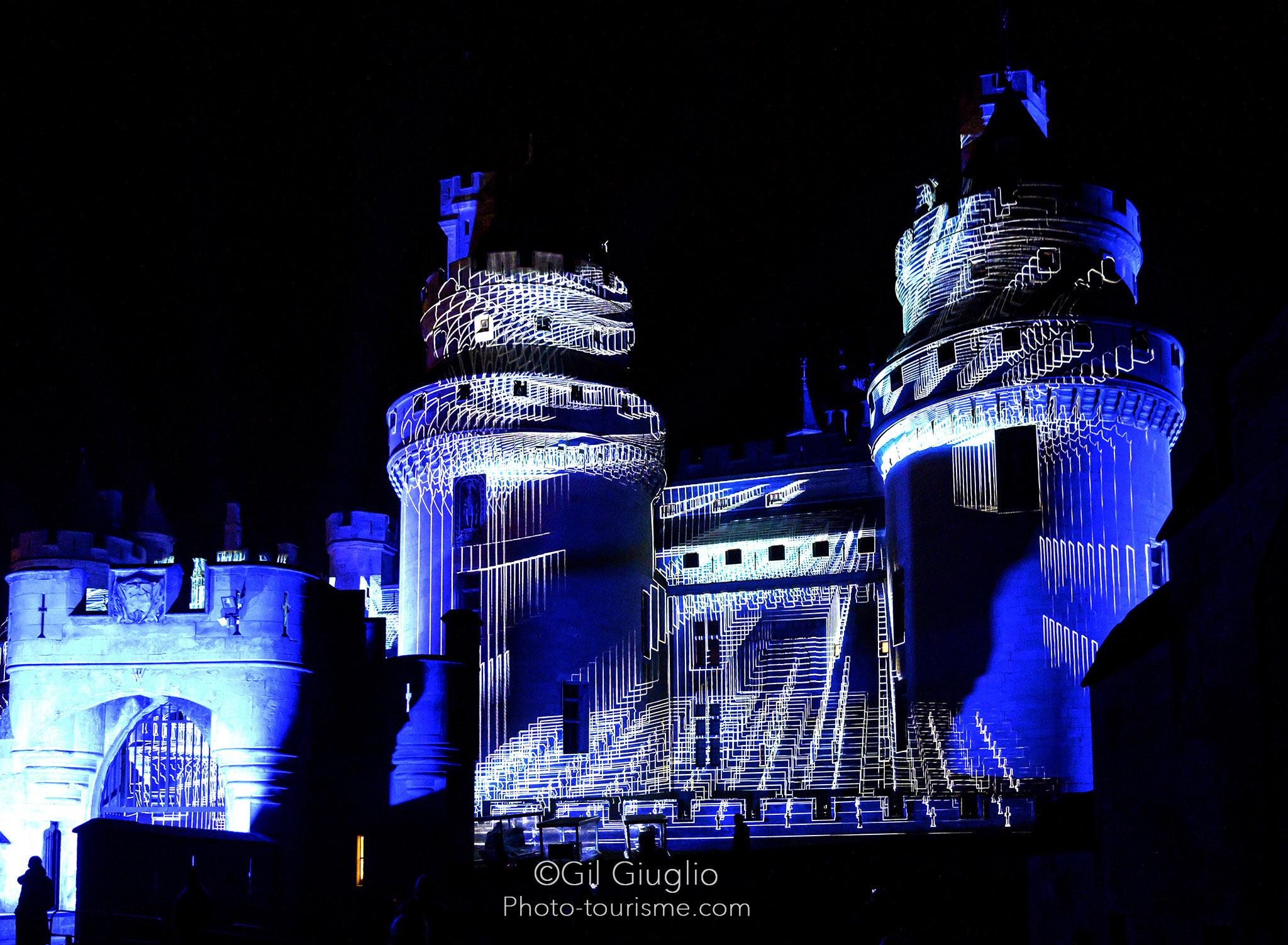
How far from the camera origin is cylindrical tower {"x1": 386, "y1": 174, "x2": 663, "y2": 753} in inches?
1510

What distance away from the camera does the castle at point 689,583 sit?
2905 centimetres

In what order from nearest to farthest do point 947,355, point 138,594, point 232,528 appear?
1. point 138,594
2. point 947,355
3. point 232,528

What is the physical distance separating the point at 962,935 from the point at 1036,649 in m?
9.90

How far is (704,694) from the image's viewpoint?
42.2m

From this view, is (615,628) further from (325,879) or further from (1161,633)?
(1161,633)

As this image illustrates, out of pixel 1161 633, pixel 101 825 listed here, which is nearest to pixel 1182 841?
pixel 1161 633

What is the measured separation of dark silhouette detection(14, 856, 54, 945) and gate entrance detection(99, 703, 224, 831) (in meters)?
7.58

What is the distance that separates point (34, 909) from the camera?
20.8 m

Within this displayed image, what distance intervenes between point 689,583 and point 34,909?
2429cm

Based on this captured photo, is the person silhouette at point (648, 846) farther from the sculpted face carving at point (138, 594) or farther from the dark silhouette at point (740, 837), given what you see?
the sculpted face carving at point (138, 594)

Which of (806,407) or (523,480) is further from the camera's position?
(806,407)

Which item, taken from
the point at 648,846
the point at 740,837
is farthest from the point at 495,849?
the point at 740,837

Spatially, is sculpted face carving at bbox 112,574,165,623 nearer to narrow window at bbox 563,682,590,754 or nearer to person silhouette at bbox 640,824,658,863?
person silhouette at bbox 640,824,658,863

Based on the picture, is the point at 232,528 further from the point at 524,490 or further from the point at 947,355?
the point at 947,355
